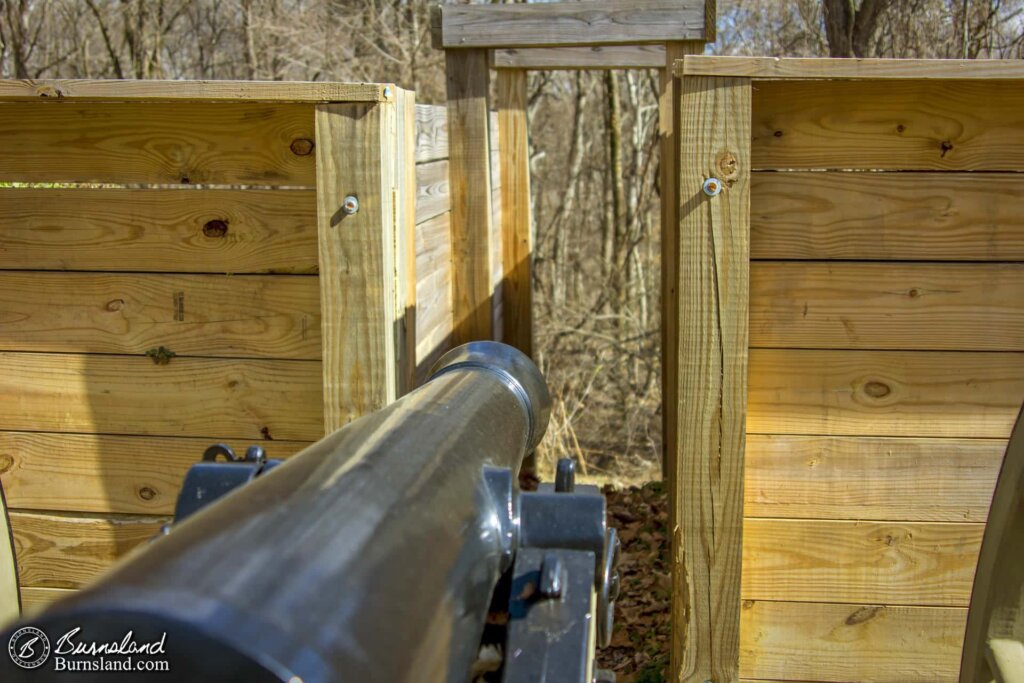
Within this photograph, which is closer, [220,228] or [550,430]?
[220,228]

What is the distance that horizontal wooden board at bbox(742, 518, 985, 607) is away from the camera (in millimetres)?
3252

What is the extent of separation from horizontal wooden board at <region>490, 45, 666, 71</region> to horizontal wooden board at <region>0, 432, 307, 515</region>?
2.53m

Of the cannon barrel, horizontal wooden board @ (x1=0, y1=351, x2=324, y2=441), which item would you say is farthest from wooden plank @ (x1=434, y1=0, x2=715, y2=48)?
the cannon barrel

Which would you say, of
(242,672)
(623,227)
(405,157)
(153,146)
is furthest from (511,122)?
(242,672)

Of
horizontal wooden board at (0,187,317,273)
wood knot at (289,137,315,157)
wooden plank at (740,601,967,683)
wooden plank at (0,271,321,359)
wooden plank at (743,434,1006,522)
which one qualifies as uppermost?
wood knot at (289,137,315,157)

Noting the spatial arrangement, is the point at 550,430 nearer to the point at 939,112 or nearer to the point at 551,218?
the point at 551,218

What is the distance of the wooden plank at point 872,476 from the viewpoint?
320 cm

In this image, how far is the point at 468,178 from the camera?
4.60 metres

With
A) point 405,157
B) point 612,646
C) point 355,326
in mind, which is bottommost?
point 612,646

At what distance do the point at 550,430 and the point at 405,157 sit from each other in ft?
12.5

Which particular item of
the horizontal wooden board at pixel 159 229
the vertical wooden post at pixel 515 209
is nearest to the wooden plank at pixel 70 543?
the horizontal wooden board at pixel 159 229

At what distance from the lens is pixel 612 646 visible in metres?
4.71
